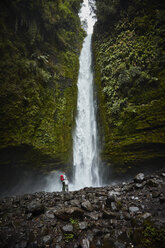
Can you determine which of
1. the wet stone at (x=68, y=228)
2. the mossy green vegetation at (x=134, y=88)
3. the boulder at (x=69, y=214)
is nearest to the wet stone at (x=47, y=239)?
the wet stone at (x=68, y=228)

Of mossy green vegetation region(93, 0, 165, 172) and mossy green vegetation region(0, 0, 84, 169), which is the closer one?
mossy green vegetation region(93, 0, 165, 172)

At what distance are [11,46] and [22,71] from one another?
1.67m

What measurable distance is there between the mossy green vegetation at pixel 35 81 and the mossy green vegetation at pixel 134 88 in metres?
3.07

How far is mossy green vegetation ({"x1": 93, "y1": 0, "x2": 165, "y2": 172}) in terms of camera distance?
652 cm

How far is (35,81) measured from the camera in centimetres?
807

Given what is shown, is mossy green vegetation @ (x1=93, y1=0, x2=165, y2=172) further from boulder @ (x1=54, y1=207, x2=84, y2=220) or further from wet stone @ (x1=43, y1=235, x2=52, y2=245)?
wet stone @ (x1=43, y1=235, x2=52, y2=245)

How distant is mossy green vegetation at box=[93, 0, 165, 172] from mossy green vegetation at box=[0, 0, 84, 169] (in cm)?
307

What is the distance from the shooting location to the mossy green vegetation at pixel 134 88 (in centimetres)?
652

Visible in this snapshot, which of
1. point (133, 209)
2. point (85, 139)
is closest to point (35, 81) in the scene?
point (85, 139)

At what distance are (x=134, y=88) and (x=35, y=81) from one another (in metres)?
6.29

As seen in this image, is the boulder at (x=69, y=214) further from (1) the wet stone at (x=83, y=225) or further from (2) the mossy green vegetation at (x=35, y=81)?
(2) the mossy green vegetation at (x=35, y=81)

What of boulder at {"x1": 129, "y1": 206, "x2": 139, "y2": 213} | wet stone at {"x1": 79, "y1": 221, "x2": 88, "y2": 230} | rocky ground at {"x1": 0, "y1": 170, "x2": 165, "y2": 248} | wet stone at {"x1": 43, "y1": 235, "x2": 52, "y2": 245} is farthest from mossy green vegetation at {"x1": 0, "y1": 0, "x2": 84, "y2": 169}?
boulder at {"x1": 129, "y1": 206, "x2": 139, "y2": 213}

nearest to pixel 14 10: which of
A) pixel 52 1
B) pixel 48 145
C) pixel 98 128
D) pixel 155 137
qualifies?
pixel 52 1

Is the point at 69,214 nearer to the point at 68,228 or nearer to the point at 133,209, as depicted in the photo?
the point at 68,228
